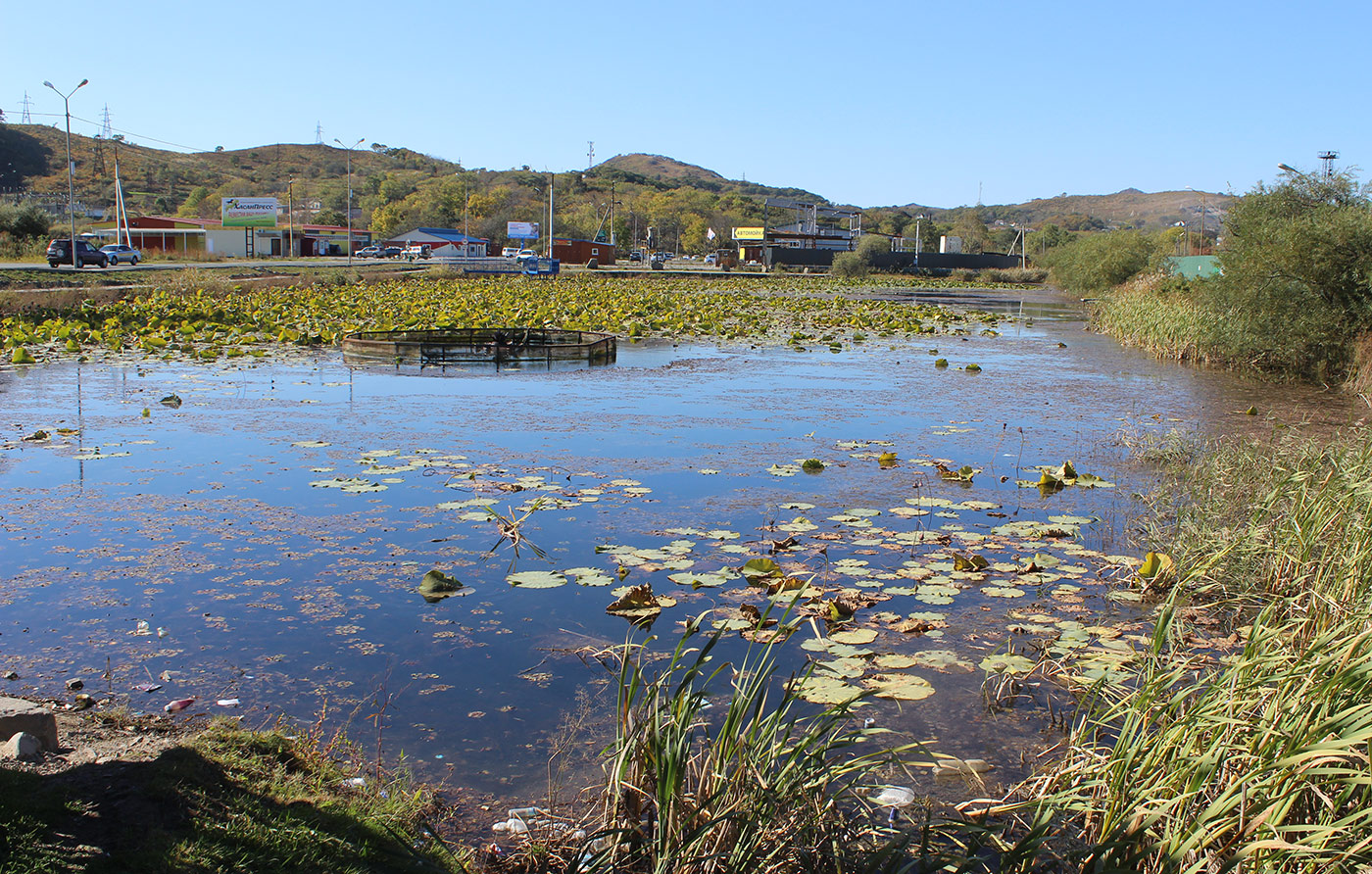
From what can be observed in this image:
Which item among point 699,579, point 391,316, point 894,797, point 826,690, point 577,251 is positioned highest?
point 577,251

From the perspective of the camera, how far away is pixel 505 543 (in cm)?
662

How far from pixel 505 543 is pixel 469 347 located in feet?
38.7

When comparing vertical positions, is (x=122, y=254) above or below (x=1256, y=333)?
above

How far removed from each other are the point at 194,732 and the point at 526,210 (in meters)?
115

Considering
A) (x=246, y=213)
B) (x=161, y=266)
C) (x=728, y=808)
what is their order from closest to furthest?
1. (x=728, y=808)
2. (x=161, y=266)
3. (x=246, y=213)

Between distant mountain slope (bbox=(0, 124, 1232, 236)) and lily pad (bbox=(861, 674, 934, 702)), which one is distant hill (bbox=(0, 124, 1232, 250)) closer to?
distant mountain slope (bbox=(0, 124, 1232, 236))

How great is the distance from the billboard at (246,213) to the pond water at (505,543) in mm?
61623

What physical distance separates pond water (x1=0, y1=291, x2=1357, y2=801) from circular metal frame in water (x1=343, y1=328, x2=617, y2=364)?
3.10m

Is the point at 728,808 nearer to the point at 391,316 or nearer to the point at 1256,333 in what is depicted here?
the point at 1256,333

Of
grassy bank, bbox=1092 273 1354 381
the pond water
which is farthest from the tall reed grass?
grassy bank, bbox=1092 273 1354 381

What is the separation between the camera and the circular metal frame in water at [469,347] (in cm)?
1684

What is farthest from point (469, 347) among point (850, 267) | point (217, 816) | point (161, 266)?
point (850, 267)

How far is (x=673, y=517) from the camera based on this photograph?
736 centimetres

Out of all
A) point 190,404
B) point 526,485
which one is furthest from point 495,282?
point 526,485
